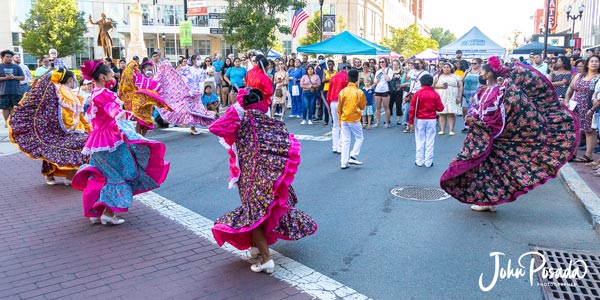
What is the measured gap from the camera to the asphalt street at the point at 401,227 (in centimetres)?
446

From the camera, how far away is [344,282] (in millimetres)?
4445

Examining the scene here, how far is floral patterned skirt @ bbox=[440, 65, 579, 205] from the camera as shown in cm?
606

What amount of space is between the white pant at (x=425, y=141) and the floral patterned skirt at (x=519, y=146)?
2.91m

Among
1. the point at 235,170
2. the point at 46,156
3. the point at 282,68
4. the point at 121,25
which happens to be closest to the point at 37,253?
the point at 235,170

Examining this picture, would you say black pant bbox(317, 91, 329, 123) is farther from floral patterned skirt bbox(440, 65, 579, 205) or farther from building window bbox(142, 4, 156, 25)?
building window bbox(142, 4, 156, 25)

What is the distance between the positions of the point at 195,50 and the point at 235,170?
61010 mm

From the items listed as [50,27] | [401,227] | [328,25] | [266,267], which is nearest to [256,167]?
[266,267]

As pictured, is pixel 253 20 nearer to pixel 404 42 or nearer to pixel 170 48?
pixel 170 48

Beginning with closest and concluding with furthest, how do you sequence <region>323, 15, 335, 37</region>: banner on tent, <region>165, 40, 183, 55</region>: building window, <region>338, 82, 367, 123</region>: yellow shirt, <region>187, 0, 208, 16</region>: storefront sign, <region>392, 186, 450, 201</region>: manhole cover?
<region>392, 186, 450, 201</region>: manhole cover, <region>338, 82, 367, 123</region>: yellow shirt, <region>187, 0, 208, 16</region>: storefront sign, <region>323, 15, 335, 37</region>: banner on tent, <region>165, 40, 183, 55</region>: building window

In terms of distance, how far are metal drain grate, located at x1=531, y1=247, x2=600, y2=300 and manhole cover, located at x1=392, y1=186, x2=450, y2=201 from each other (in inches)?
80.9

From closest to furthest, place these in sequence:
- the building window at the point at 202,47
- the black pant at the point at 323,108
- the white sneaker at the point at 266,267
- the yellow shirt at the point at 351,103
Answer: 1. the white sneaker at the point at 266,267
2. the yellow shirt at the point at 351,103
3. the black pant at the point at 323,108
4. the building window at the point at 202,47

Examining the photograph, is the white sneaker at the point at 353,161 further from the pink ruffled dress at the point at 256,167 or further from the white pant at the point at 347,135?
the pink ruffled dress at the point at 256,167

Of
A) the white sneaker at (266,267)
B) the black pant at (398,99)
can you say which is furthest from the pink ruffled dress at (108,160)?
the black pant at (398,99)

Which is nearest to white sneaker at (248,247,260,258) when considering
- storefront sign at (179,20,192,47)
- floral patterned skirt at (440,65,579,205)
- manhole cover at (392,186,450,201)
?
floral patterned skirt at (440,65,579,205)
